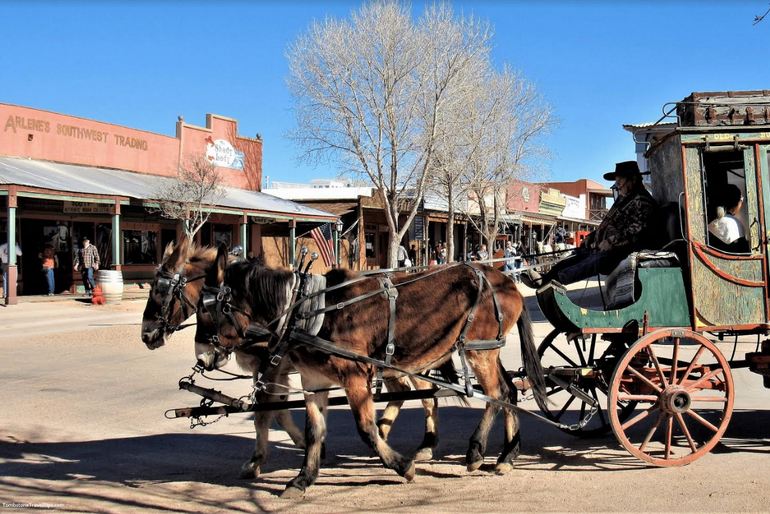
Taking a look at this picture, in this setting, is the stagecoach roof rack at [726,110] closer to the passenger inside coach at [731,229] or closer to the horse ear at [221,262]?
the passenger inside coach at [731,229]

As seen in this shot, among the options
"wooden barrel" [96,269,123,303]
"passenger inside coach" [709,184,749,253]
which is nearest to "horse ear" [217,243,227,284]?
"passenger inside coach" [709,184,749,253]

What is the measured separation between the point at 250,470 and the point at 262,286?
4.84ft

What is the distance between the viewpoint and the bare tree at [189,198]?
23.2 m

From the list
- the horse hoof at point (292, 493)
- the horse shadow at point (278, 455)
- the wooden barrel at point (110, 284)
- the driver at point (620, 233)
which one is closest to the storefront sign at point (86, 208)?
the wooden barrel at point (110, 284)

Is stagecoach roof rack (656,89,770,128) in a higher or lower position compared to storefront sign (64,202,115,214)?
lower

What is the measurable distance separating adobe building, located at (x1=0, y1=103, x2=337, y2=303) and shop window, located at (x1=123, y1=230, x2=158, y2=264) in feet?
0.12

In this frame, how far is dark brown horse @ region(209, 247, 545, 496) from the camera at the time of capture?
212 inches

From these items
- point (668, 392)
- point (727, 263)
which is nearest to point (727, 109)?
point (727, 263)

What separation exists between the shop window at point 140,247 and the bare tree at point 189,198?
2552 mm

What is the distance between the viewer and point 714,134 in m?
5.98

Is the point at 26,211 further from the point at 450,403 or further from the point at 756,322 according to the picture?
Answer: the point at 756,322

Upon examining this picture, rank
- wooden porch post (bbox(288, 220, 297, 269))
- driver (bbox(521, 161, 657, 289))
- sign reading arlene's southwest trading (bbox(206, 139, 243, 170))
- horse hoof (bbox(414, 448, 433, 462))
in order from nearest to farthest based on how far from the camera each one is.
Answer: horse hoof (bbox(414, 448, 433, 462)) → driver (bbox(521, 161, 657, 289)) → wooden porch post (bbox(288, 220, 297, 269)) → sign reading arlene's southwest trading (bbox(206, 139, 243, 170))

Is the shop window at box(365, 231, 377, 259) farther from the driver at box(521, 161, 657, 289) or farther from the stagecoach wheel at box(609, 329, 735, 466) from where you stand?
the stagecoach wheel at box(609, 329, 735, 466)

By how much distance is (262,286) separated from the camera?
18.7 feet
